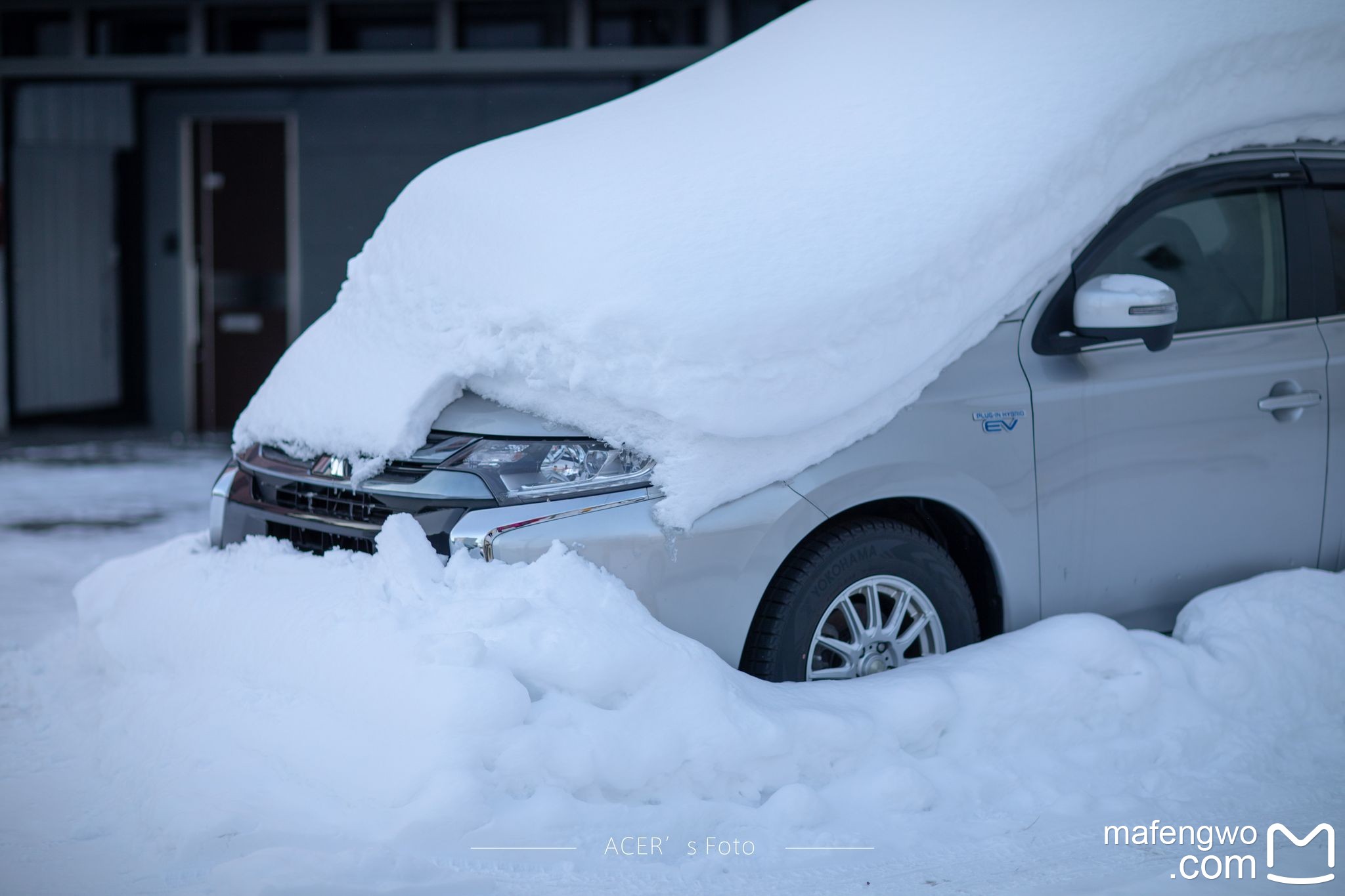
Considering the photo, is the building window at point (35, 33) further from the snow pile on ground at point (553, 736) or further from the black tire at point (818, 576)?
Result: the black tire at point (818, 576)

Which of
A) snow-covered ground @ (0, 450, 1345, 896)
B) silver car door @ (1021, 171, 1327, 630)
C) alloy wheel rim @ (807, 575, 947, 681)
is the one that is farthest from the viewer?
silver car door @ (1021, 171, 1327, 630)

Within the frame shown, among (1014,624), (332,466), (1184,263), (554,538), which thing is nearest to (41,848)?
(332,466)

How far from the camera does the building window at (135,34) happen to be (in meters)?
11.0

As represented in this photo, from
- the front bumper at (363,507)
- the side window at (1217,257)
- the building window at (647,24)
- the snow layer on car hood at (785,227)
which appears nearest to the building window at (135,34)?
the building window at (647,24)

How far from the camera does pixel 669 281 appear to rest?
10.00 feet

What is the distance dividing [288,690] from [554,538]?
735 mm

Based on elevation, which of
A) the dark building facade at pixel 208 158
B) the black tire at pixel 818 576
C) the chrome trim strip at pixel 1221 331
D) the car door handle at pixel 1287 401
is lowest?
the black tire at pixel 818 576

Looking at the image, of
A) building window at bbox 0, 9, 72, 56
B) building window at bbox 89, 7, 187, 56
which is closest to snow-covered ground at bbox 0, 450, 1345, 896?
building window at bbox 89, 7, 187, 56

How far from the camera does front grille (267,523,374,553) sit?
327 cm

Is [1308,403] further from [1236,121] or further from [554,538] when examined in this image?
[554,538]

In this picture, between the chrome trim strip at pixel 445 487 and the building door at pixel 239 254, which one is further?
the building door at pixel 239 254

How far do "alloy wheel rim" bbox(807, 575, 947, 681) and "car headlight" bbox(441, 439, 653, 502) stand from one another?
0.66 meters

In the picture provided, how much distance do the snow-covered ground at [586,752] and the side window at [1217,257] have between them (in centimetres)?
99

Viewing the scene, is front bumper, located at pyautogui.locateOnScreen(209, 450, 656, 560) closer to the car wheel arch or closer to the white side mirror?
the car wheel arch
